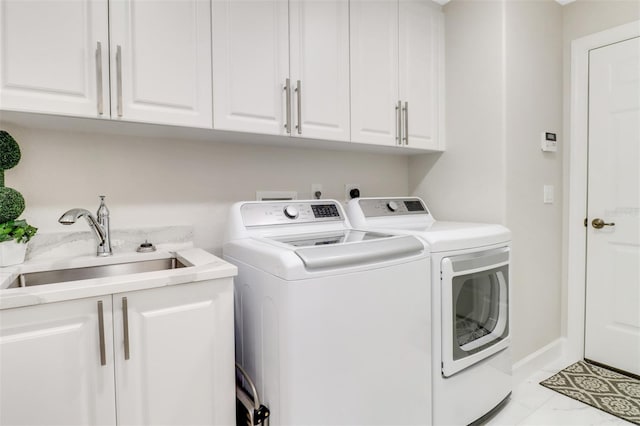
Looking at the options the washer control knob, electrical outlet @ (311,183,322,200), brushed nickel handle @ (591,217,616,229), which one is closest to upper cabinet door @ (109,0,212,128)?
the washer control knob

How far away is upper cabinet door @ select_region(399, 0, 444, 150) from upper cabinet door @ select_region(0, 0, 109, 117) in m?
1.50

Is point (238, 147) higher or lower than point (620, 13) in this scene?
lower

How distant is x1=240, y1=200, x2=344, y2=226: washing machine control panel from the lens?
1.63m

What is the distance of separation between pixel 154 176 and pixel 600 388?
270 cm

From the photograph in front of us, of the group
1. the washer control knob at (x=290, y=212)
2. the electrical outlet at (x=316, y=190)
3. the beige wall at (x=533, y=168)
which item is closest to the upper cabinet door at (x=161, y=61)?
the washer control knob at (x=290, y=212)

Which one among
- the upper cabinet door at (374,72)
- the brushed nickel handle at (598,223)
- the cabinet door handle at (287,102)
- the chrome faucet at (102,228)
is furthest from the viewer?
the brushed nickel handle at (598,223)

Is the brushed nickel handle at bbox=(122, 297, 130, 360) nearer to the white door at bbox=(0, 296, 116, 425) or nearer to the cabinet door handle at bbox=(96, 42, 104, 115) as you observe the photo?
the white door at bbox=(0, 296, 116, 425)

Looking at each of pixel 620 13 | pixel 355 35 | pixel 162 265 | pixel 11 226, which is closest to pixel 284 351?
pixel 162 265

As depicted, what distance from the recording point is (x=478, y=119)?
206cm

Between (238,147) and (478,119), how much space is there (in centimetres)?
141

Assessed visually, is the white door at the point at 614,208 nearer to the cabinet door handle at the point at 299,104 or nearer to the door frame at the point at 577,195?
the door frame at the point at 577,195

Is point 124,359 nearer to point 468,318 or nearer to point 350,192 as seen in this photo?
point 468,318

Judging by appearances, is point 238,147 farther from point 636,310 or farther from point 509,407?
point 636,310

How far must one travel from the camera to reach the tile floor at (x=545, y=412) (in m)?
1.71
